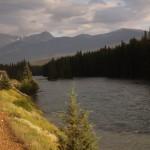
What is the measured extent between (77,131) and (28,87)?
106 meters

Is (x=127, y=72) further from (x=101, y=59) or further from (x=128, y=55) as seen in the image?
(x=101, y=59)

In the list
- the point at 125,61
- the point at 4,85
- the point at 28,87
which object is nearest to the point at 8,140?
the point at 4,85

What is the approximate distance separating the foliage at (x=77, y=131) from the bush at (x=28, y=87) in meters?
102

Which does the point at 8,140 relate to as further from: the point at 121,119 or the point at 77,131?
the point at 121,119

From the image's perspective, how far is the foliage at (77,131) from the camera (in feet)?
64.2

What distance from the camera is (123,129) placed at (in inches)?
1991

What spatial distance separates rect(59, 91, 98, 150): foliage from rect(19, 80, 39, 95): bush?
102 m

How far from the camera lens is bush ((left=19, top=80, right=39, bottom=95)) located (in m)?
122

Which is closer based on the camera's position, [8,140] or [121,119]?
[8,140]

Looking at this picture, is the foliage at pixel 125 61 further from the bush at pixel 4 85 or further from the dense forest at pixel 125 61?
the bush at pixel 4 85

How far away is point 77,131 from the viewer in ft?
64.6

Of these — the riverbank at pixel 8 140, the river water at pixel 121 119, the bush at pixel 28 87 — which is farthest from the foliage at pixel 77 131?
the bush at pixel 28 87

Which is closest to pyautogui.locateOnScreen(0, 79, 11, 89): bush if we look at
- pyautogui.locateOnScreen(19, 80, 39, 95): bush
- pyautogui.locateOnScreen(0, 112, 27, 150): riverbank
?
pyautogui.locateOnScreen(0, 112, 27, 150): riverbank

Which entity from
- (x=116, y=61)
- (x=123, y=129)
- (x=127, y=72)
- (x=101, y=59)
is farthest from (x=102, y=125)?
(x=101, y=59)
